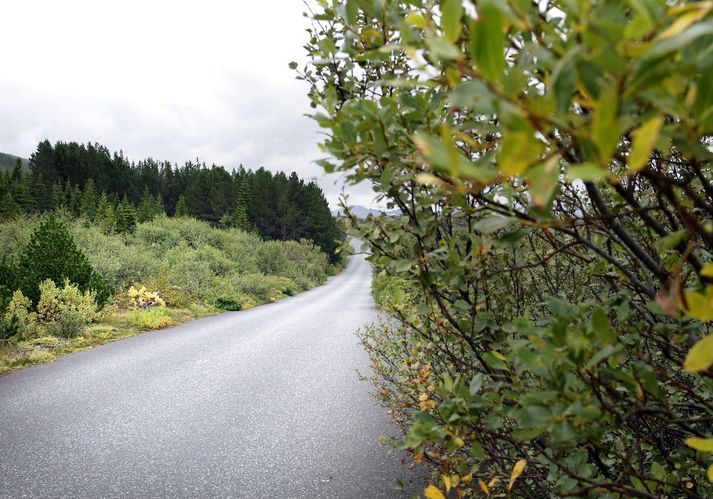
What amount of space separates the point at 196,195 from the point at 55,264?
138 ft

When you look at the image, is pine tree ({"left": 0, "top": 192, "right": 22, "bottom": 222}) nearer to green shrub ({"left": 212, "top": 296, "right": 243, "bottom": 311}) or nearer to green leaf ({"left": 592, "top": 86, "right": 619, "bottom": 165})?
green shrub ({"left": 212, "top": 296, "right": 243, "bottom": 311})

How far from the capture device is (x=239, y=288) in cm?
1681

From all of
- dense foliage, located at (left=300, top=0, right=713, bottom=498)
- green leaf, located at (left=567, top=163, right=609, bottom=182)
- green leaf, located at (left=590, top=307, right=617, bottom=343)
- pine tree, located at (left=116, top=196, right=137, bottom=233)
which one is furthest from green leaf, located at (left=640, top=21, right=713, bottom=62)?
pine tree, located at (left=116, top=196, right=137, bottom=233)

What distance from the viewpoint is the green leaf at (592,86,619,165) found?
0.38m

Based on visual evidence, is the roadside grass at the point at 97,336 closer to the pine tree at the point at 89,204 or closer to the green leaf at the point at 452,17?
the green leaf at the point at 452,17

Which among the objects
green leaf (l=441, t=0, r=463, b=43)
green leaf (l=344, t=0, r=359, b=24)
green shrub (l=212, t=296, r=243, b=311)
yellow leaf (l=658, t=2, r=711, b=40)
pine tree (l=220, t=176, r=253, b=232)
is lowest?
green shrub (l=212, t=296, r=243, b=311)

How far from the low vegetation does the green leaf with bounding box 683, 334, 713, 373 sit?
7.99 m

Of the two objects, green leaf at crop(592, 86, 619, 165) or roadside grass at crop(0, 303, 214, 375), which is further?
roadside grass at crop(0, 303, 214, 375)

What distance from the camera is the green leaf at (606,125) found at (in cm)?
38

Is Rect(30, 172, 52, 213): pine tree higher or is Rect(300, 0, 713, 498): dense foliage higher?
Rect(30, 172, 52, 213): pine tree

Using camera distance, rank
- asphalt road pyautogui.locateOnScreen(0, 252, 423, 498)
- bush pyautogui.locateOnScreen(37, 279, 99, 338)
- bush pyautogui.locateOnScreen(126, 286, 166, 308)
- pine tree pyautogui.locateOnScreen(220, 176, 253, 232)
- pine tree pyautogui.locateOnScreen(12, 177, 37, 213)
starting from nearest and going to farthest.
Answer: asphalt road pyautogui.locateOnScreen(0, 252, 423, 498) → bush pyautogui.locateOnScreen(37, 279, 99, 338) → bush pyautogui.locateOnScreen(126, 286, 166, 308) → pine tree pyautogui.locateOnScreen(12, 177, 37, 213) → pine tree pyautogui.locateOnScreen(220, 176, 253, 232)

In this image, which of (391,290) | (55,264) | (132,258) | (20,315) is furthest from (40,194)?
(391,290)

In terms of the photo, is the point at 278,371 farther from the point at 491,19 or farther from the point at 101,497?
the point at 491,19

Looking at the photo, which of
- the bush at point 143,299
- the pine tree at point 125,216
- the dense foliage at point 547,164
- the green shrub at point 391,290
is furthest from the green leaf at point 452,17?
the pine tree at point 125,216
